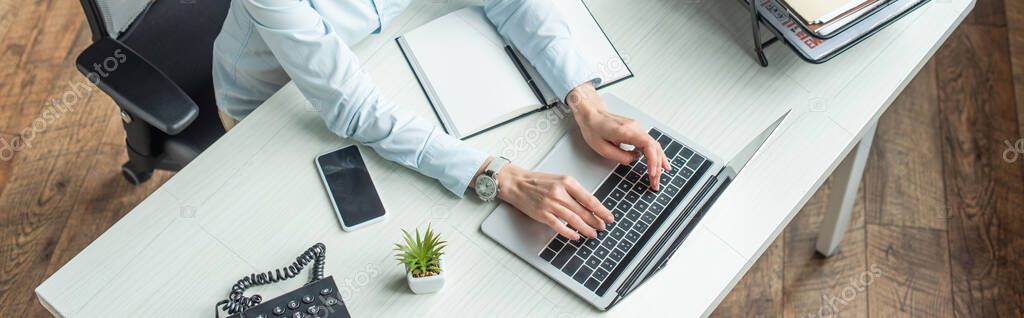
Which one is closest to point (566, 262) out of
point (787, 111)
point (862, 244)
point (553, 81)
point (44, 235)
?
point (553, 81)

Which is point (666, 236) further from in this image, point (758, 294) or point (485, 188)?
point (758, 294)

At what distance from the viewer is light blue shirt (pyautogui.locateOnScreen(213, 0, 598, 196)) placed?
148 centimetres

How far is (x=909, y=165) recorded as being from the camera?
2447 millimetres

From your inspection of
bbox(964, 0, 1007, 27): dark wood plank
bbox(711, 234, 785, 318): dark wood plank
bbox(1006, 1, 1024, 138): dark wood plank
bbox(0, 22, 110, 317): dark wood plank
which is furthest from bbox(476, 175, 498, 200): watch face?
bbox(964, 0, 1007, 27): dark wood plank

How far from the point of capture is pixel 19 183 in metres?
2.40

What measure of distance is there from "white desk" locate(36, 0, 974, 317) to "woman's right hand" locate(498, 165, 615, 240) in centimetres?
7

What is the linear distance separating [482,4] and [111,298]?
0.79 m

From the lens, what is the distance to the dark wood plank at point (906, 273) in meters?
2.25

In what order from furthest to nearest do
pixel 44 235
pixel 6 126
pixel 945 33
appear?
pixel 6 126 → pixel 44 235 → pixel 945 33

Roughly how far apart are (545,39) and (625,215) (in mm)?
342

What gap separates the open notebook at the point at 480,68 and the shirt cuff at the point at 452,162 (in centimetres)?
6

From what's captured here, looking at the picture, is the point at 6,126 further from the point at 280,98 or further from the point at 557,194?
the point at 557,194

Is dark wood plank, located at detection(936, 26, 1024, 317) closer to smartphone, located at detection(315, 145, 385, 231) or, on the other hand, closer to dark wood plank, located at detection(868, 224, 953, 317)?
dark wood plank, located at detection(868, 224, 953, 317)

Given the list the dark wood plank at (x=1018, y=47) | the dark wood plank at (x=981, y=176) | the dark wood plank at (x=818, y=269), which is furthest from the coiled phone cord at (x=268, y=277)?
the dark wood plank at (x=1018, y=47)
